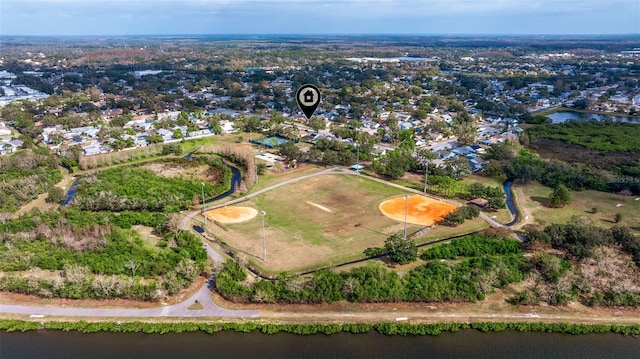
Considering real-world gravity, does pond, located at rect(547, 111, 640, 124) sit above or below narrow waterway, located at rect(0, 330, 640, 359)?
above

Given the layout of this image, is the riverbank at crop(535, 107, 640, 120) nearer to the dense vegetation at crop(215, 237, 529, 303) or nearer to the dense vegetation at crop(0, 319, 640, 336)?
the dense vegetation at crop(215, 237, 529, 303)

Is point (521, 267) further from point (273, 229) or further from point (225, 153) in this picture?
point (225, 153)

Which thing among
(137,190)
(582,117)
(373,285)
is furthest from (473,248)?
(582,117)

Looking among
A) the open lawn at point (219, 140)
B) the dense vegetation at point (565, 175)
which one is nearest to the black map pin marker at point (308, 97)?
the dense vegetation at point (565, 175)

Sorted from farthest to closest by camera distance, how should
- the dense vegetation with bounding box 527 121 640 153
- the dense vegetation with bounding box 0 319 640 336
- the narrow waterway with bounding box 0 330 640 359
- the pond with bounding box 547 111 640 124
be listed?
the pond with bounding box 547 111 640 124
the dense vegetation with bounding box 527 121 640 153
the dense vegetation with bounding box 0 319 640 336
the narrow waterway with bounding box 0 330 640 359

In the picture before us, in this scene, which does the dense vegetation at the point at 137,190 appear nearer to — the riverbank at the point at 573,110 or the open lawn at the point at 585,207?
the open lawn at the point at 585,207

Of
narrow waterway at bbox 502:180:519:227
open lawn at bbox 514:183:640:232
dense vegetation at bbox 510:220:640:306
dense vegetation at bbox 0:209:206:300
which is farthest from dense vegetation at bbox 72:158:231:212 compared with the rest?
open lawn at bbox 514:183:640:232
